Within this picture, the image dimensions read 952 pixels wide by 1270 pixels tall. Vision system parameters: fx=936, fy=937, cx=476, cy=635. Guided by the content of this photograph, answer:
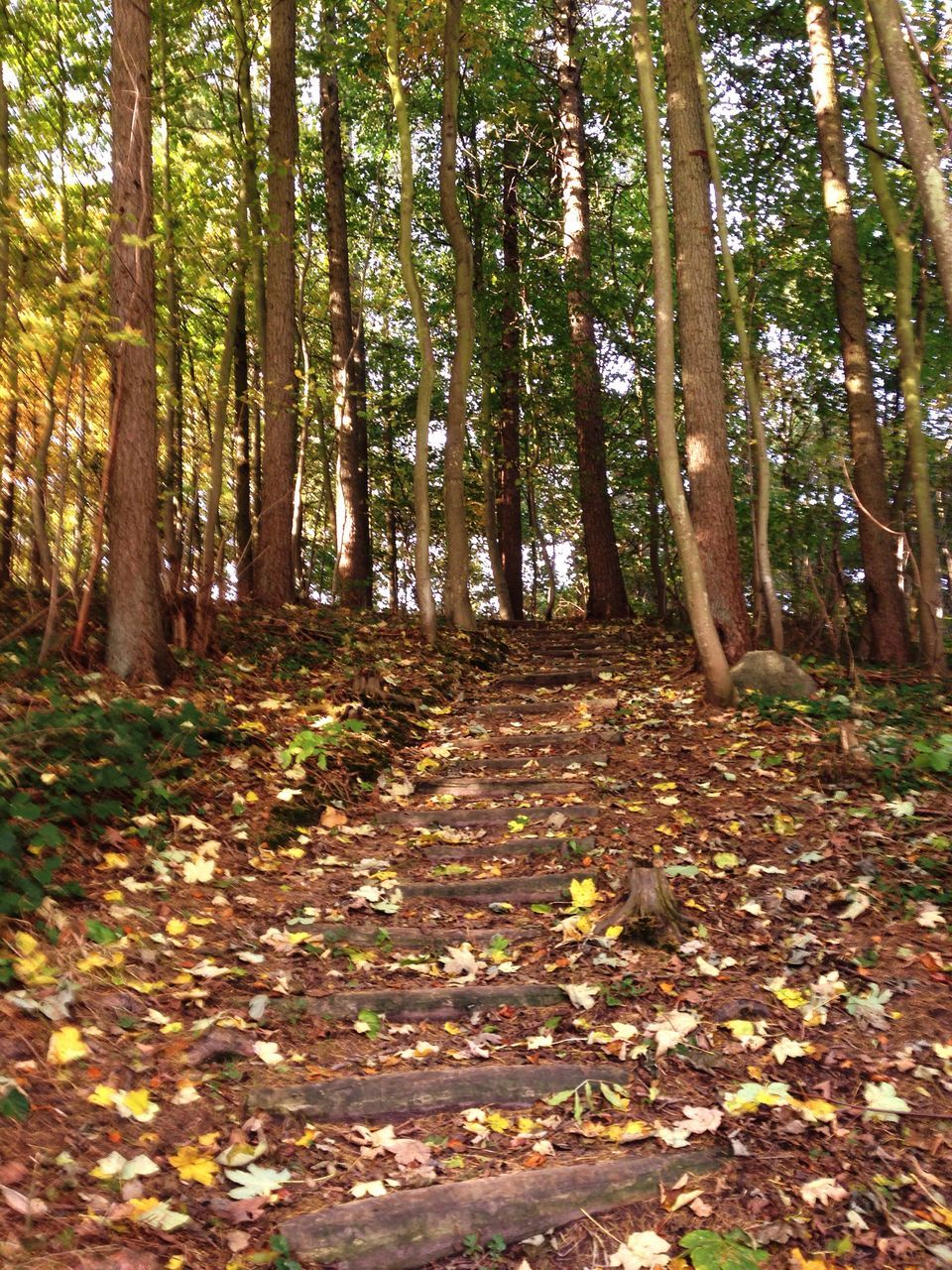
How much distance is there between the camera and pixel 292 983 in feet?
13.8

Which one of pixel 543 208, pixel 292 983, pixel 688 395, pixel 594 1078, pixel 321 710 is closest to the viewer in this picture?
pixel 594 1078

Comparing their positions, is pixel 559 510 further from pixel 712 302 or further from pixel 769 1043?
pixel 769 1043

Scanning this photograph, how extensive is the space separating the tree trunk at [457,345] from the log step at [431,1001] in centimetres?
811

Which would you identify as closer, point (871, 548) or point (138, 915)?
point (138, 915)

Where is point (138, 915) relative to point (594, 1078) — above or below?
above

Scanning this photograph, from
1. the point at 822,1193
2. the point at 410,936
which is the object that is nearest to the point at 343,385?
the point at 410,936

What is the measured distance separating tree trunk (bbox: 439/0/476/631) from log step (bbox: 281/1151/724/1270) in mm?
9214

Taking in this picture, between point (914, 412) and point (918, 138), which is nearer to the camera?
point (918, 138)

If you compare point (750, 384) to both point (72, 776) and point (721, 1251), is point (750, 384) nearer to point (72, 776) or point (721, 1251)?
point (72, 776)

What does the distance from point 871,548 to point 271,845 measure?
7245 millimetres

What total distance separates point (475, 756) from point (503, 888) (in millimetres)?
2418

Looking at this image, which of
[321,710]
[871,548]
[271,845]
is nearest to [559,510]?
[871,548]

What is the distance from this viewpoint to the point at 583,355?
1448cm

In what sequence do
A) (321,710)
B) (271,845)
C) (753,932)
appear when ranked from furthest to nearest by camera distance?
(321,710)
(271,845)
(753,932)
